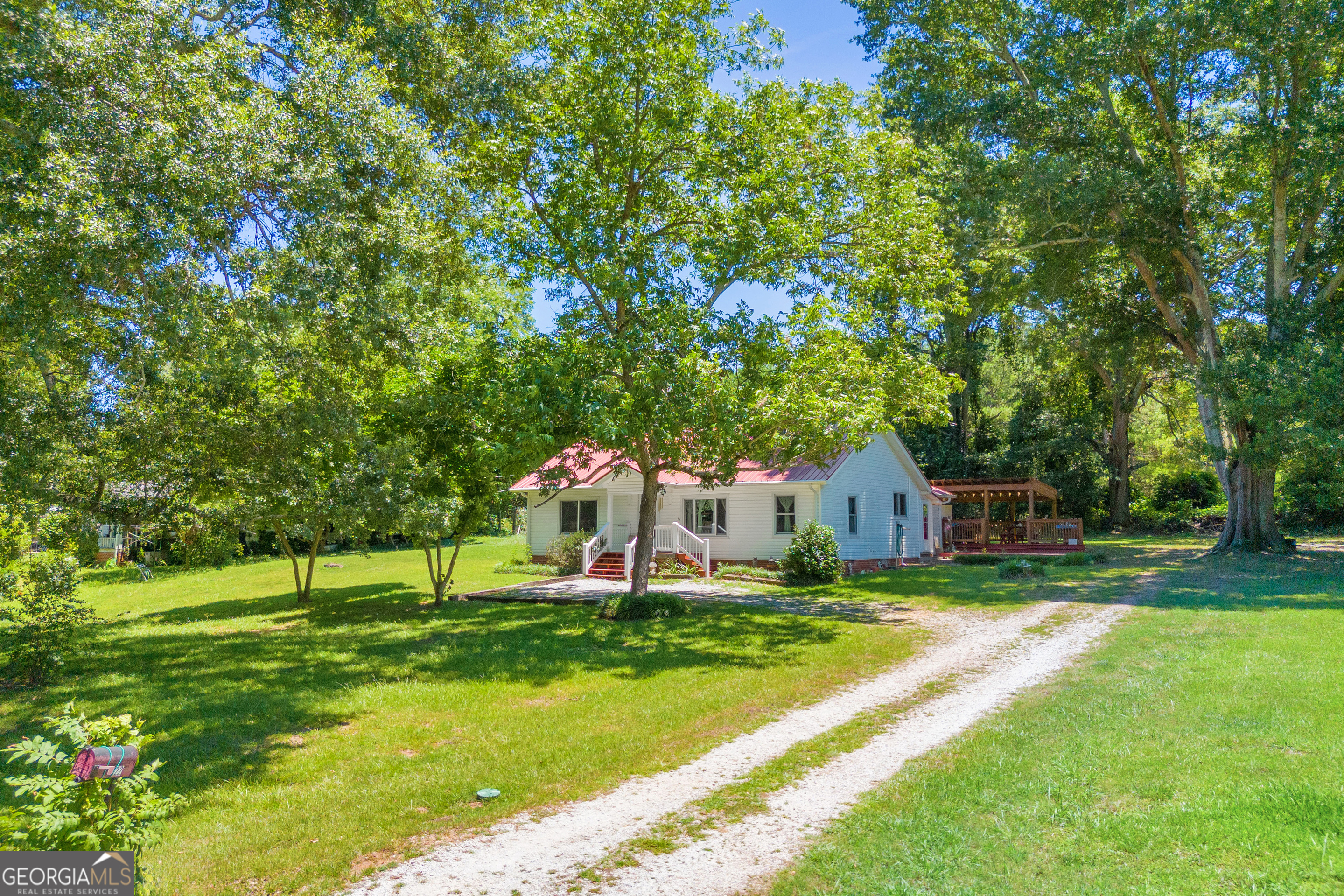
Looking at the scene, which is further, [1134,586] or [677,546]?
[677,546]

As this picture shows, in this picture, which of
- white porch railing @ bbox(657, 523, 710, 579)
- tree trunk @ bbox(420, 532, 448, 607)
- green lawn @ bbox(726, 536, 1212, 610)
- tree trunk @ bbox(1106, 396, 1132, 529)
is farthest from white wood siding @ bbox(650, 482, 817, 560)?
tree trunk @ bbox(1106, 396, 1132, 529)

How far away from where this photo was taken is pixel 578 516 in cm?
2806

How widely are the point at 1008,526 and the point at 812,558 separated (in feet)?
66.6

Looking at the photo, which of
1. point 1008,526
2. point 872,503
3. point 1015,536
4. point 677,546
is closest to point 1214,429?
point 872,503

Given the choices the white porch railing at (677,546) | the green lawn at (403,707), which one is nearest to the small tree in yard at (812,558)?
the white porch railing at (677,546)

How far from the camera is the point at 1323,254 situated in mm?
24406

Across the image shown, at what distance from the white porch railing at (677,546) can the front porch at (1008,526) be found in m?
15.5

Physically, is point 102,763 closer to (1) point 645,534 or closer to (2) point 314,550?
(1) point 645,534

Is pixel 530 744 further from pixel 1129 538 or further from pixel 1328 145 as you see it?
pixel 1129 538

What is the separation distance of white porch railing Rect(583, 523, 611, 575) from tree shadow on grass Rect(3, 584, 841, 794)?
6.94 meters

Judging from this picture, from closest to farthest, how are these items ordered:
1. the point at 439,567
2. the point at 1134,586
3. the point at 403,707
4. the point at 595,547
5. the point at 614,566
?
the point at 403,707 → the point at 439,567 → the point at 1134,586 → the point at 614,566 → the point at 595,547

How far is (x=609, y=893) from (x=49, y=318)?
9.21m

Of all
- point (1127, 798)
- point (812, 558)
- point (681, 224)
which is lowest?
point (1127, 798)

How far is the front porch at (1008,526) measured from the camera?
108 feet
